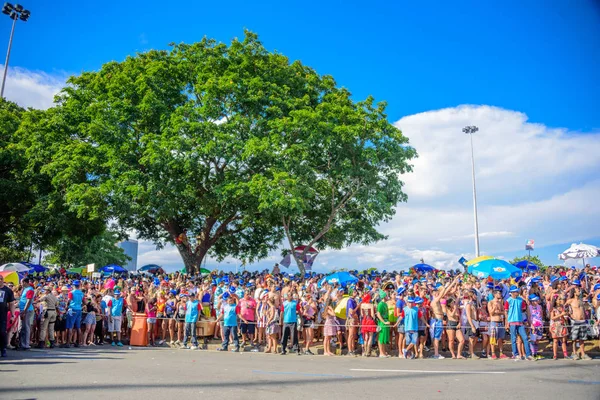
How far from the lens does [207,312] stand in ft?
59.5

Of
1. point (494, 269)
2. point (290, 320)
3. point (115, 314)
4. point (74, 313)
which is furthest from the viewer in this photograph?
point (494, 269)

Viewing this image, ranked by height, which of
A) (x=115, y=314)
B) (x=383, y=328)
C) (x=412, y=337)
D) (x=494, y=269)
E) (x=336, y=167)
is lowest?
(x=412, y=337)

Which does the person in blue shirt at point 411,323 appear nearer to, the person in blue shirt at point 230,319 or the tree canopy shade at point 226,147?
the person in blue shirt at point 230,319

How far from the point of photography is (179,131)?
26172mm

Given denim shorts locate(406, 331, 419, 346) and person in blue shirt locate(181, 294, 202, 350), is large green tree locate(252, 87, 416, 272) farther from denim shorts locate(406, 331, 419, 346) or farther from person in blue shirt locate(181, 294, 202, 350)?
denim shorts locate(406, 331, 419, 346)

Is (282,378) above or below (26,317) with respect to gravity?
below

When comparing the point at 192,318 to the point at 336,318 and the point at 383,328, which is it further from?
the point at 383,328

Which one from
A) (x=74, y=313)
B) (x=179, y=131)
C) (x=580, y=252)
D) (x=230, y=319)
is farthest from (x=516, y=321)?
(x=179, y=131)

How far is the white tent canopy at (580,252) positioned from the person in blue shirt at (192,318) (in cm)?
1812

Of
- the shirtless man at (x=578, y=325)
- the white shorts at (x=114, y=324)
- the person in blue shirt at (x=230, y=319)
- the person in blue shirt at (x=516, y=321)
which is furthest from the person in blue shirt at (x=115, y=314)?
the shirtless man at (x=578, y=325)

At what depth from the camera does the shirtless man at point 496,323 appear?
13.7 meters

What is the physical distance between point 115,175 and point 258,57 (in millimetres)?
11553

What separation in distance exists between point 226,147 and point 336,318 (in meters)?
13.3

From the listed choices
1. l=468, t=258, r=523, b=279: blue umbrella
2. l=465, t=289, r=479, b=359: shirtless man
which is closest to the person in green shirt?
l=465, t=289, r=479, b=359: shirtless man
